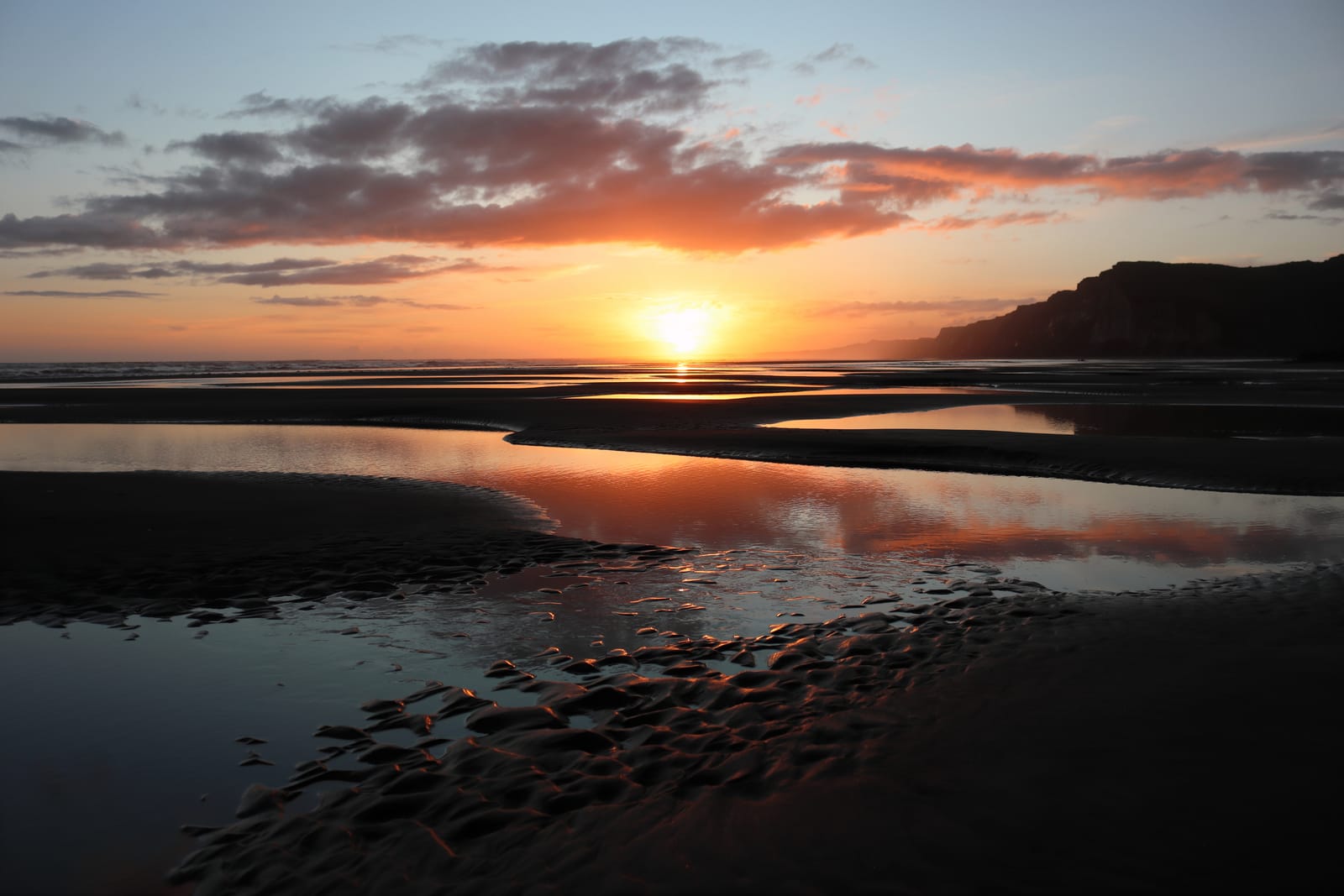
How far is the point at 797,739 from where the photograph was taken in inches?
249

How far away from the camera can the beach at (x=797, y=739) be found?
187 inches

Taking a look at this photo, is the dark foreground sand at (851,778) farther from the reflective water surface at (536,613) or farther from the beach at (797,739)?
the reflective water surface at (536,613)

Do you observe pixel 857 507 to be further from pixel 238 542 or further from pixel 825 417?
pixel 825 417

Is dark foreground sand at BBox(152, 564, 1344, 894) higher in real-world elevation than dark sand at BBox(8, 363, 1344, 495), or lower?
lower

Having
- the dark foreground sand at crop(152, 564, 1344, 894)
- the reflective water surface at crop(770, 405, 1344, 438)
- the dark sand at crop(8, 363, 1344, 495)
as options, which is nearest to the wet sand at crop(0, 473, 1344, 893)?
the dark foreground sand at crop(152, 564, 1344, 894)

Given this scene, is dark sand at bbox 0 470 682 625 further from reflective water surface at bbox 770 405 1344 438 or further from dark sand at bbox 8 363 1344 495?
reflective water surface at bbox 770 405 1344 438

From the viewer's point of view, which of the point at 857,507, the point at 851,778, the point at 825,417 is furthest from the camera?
the point at 825,417

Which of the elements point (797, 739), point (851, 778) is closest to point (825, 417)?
point (797, 739)

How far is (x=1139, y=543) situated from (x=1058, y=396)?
4257 centimetres

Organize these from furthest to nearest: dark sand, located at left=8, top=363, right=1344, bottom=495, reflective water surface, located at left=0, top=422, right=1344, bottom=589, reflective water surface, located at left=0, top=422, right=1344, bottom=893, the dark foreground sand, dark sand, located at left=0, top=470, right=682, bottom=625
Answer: dark sand, located at left=8, top=363, right=1344, bottom=495 → reflective water surface, located at left=0, top=422, right=1344, bottom=589 → dark sand, located at left=0, top=470, right=682, bottom=625 → reflective water surface, located at left=0, top=422, right=1344, bottom=893 → the dark foreground sand

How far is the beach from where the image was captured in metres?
4.75

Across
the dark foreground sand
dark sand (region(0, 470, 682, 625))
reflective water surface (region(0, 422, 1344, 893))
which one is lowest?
the dark foreground sand

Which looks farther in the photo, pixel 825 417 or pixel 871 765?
pixel 825 417

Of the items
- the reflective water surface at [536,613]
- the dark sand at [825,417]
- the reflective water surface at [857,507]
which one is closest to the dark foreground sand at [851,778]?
the reflective water surface at [536,613]
